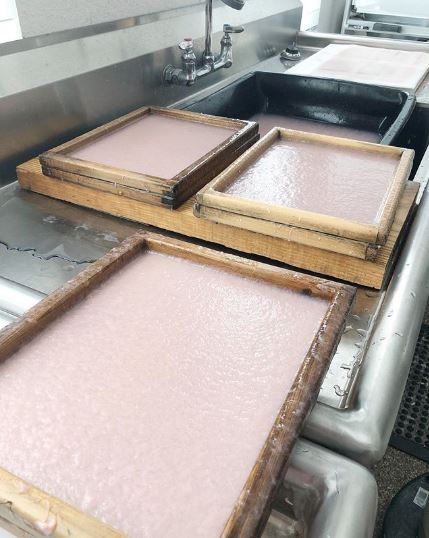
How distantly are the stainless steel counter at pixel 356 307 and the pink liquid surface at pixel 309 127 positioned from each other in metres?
0.71

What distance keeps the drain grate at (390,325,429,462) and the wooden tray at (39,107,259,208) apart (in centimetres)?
132

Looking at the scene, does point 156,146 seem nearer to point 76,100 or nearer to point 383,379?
point 76,100

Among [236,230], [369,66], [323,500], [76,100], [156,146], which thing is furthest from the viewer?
[369,66]

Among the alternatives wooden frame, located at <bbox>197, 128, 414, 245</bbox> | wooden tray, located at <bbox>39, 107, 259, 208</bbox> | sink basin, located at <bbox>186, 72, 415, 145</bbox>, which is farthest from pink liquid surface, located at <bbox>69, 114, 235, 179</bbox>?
sink basin, located at <bbox>186, 72, 415, 145</bbox>

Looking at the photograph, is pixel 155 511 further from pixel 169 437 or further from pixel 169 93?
pixel 169 93

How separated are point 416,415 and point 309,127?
135 cm

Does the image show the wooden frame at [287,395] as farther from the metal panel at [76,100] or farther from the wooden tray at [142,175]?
the metal panel at [76,100]

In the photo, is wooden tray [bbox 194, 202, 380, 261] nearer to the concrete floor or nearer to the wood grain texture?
the wood grain texture

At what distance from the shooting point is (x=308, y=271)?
3.55 ft

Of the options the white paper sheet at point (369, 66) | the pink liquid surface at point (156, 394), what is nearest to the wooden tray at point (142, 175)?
the pink liquid surface at point (156, 394)

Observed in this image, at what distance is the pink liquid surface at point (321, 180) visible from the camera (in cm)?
111

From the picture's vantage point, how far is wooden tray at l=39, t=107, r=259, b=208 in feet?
3.82

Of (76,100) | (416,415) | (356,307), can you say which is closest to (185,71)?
(76,100)

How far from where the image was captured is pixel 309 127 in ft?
7.30
